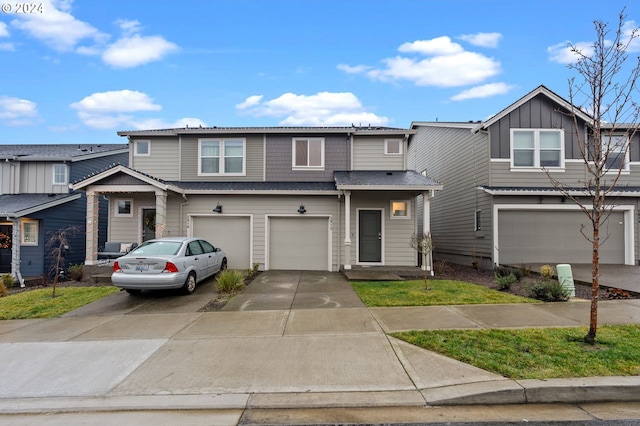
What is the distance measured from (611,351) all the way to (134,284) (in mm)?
9113

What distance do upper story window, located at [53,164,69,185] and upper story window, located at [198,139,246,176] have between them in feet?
25.9

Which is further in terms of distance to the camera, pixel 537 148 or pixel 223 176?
pixel 223 176

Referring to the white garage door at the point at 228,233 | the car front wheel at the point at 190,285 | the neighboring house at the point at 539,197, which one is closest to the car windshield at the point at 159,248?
the car front wheel at the point at 190,285

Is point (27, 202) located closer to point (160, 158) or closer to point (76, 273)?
point (160, 158)

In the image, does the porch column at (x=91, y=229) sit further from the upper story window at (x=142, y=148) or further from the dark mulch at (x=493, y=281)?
the dark mulch at (x=493, y=281)

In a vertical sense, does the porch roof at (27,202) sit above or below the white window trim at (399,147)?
below

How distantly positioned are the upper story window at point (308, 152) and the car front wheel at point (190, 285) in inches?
263

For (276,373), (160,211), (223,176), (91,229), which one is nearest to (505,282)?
(276,373)

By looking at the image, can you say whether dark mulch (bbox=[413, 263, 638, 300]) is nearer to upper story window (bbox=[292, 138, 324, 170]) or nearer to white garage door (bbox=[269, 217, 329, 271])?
white garage door (bbox=[269, 217, 329, 271])

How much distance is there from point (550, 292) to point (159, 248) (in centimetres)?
950

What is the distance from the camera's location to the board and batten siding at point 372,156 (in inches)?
563

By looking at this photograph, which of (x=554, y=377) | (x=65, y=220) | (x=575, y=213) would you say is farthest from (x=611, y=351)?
(x=65, y=220)

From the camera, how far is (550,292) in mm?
7859

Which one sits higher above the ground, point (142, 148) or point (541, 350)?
point (142, 148)
